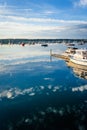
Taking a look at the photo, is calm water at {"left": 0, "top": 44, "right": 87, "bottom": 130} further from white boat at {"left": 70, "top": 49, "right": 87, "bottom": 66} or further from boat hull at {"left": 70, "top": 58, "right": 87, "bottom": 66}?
white boat at {"left": 70, "top": 49, "right": 87, "bottom": 66}

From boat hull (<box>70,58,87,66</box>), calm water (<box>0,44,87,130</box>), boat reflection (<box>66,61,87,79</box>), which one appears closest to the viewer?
calm water (<box>0,44,87,130</box>)

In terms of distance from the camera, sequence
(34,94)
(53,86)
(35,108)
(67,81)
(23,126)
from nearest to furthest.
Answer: (23,126) → (35,108) → (34,94) → (53,86) → (67,81)

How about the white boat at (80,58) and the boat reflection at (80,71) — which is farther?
the white boat at (80,58)

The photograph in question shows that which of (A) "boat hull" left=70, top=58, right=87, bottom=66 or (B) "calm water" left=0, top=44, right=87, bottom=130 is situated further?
(A) "boat hull" left=70, top=58, right=87, bottom=66

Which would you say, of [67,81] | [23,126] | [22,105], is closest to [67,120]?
[23,126]

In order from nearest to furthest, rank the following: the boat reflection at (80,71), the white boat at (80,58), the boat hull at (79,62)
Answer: the boat reflection at (80,71) → the boat hull at (79,62) → the white boat at (80,58)

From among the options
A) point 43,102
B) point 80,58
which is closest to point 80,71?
point 80,58

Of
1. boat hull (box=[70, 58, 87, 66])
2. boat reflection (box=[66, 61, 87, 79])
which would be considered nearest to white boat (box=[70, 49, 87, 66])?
boat hull (box=[70, 58, 87, 66])

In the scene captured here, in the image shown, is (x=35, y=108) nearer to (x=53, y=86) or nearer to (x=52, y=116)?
(x=52, y=116)

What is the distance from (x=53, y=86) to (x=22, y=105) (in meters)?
11.6

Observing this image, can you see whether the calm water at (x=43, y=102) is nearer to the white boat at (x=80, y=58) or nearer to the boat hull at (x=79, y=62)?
the boat hull at (x=79, y=62)

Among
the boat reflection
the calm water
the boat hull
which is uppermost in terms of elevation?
the boat hull

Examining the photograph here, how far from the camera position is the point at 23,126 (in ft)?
85.9

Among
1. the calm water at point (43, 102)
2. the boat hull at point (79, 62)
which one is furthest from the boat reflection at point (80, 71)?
the calm water at point (43, 102)
